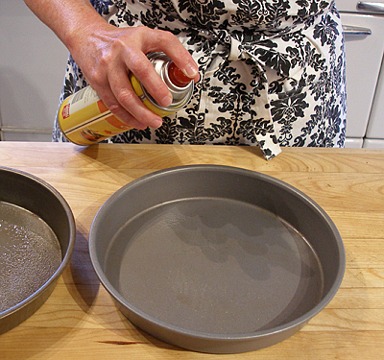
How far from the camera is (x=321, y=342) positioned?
54 centimetres

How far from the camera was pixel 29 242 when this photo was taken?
0.61m

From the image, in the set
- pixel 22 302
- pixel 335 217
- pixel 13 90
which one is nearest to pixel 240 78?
pixel 335 217

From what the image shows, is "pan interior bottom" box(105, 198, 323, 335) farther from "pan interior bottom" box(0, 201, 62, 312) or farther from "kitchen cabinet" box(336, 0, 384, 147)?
"kitchen cabinet" box(336, 0, 384, 147)

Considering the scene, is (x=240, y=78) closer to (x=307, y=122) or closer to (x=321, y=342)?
(x=307, y=122)

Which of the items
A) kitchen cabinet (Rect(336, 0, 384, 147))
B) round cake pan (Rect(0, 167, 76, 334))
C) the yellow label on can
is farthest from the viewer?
kitchen cabinet (Rect(336, 0, 384, 147))

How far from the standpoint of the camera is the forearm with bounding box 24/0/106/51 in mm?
686

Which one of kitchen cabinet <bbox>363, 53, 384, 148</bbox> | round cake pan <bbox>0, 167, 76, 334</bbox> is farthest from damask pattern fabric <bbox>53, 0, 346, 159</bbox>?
kitchen cabinet <bbox>363, 53, 384, 148</bbox>

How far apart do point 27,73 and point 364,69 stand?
43.8 inches

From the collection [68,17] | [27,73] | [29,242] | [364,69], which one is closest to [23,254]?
[29,242]

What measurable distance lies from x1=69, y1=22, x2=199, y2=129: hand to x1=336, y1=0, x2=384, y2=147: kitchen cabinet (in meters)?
1.06

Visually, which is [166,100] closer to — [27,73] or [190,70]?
[190,70]

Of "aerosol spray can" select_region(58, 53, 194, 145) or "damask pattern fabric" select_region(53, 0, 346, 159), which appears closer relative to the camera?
"aerosol spray can" select_region(58, 53, 194, 145)

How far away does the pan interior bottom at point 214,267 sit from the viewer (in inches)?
21.7

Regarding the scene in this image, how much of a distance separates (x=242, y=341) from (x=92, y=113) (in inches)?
14.3
